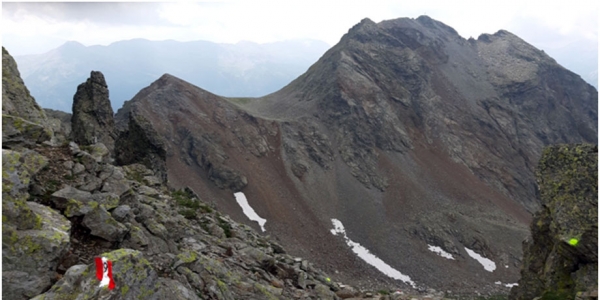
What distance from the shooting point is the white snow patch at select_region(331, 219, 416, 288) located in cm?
5206

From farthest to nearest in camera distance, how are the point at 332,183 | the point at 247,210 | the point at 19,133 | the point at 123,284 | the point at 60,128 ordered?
the point at 332,183 → the point at 247,210 → the point at 60,128 → the point at 19,133 → the point at 123,284

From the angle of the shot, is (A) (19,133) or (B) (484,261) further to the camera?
(B) (484,261)

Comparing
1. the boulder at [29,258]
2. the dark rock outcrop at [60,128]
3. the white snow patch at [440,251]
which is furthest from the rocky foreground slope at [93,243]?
the white snow patch at [440,251]

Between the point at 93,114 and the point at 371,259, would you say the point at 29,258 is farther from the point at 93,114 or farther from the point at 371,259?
the point at 371,259

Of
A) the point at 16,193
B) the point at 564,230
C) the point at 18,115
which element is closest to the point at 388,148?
the point at 564,230

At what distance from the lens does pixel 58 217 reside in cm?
1071

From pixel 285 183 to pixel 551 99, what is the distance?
102263mm

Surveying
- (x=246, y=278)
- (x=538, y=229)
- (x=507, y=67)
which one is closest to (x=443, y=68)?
(x=507, y=67)

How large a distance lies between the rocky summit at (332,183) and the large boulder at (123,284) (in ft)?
0.15

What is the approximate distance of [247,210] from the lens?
6159 centimetres

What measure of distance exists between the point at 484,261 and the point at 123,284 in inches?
2477

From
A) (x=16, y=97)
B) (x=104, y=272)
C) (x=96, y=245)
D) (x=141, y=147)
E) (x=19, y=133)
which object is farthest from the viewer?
Result: (x=141, y=147)

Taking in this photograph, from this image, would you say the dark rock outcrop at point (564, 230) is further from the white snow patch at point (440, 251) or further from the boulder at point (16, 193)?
the white snow patch at point (440, 251)

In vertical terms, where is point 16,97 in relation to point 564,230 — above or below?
above
